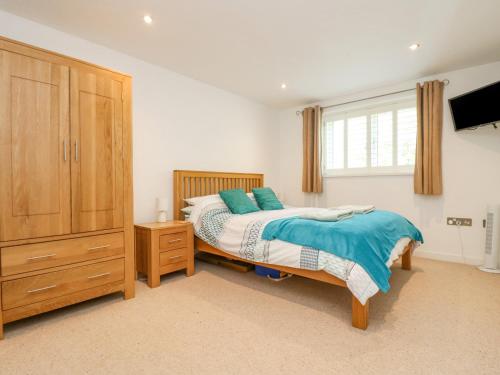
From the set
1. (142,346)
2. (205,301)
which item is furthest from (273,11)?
(142,346)

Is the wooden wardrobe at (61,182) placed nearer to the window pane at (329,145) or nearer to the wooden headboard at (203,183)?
the wooden headboard at (203,183)

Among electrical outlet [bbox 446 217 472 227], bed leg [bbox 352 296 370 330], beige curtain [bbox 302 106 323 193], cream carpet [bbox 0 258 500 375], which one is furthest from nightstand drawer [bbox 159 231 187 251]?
electrical outlet [bbox 446 217 472 227]

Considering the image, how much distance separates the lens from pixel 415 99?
12.2 ft

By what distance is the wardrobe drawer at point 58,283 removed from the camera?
1.75 metres

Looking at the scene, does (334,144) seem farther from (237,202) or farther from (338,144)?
→ (237,202)

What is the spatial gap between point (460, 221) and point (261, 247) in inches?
108

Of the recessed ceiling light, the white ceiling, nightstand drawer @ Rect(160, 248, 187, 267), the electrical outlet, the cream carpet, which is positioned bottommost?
the cream carpet

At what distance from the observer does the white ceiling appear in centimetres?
A: 217

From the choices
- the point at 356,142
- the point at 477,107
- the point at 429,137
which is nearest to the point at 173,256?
the point at 356,142

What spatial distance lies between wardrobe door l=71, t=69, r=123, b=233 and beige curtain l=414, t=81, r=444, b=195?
3.57 metres

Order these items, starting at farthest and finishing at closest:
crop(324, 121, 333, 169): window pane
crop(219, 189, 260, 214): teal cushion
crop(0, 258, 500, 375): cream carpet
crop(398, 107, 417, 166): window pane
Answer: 1. crop(324, 121, 333, 169): window pane
2. crop(398, 107, 417, 166): window pane
3. crop(219, 189, 260, 214): teal cushion
4. crop(0, 258, 500, 375): cream carpet

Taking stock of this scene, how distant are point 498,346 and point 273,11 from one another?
2.82 m

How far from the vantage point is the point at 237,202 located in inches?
127

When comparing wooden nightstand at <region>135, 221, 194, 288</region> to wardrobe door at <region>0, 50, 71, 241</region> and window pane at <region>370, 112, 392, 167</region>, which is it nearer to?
wardrobe door at <region>0, 50, 71, 241</region>
